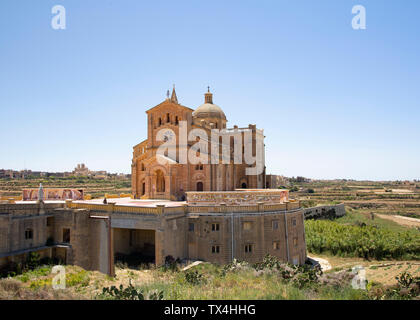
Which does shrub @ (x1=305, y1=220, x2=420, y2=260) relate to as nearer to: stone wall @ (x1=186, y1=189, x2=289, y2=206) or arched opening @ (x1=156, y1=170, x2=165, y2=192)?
stone wall @ (x1=186, y1=189, x2=289, y2=206)

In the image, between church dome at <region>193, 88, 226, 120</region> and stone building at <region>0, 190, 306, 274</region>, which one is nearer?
stone building at <region>0, 190, 306, 274</region>

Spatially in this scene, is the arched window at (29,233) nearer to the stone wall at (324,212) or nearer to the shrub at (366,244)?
the shrub at (366,244)

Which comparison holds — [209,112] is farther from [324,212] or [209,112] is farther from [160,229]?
[324,212]

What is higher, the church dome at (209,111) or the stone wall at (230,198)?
the church dome at (209,111)

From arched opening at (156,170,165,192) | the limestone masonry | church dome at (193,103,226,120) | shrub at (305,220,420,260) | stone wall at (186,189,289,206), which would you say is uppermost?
church dome at (193,103,226,120)

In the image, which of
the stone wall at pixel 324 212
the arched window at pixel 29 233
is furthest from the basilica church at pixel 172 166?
the stone wall at pixel 324 212

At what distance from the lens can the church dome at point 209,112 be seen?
156 feet

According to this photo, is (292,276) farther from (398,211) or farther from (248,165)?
(398,211)

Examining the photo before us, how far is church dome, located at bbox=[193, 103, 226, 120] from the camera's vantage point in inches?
1877

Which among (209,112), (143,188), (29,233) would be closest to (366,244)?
(209,112)

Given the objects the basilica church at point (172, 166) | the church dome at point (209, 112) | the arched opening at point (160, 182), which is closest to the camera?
the basilica church at point (172, 166)

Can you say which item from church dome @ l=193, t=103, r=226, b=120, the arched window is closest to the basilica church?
church dome @ l=193, t=103, r=226, b=120

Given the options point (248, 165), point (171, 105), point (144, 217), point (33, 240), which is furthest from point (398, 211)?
point (33, 240)

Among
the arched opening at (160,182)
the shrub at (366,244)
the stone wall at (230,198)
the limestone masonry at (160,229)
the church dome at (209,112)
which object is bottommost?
the shrub at (366,244)
